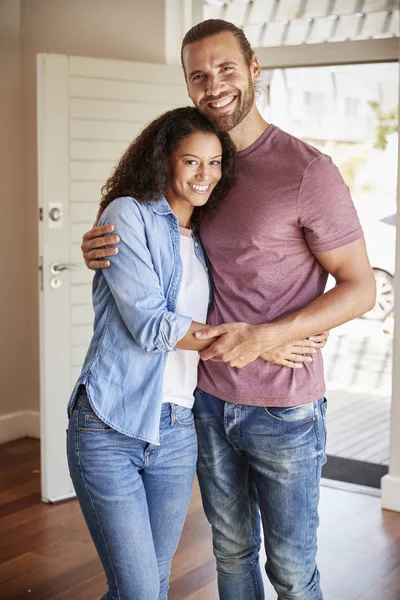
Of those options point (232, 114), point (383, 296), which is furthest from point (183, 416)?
point (383, 296)

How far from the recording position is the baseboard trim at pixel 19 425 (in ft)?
15.8

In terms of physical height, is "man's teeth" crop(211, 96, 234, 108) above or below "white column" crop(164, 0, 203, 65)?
below

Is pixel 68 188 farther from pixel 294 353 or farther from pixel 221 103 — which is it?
pixel 294 353

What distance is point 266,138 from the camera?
6.82 ft

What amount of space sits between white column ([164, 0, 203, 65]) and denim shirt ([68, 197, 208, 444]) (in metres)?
2.53

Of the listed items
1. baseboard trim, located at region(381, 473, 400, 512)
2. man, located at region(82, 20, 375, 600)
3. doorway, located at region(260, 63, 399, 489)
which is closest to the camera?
man, located at region(82, 20, 375, 600)

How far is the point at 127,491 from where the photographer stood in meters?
1.84

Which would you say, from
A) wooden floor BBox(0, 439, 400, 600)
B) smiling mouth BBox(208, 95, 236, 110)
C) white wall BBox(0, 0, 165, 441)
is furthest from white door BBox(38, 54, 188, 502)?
smiling mouth BBox(208, 95, 236, 110)

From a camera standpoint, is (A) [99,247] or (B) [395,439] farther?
(B) [395,439]

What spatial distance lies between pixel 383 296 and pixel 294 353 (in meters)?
5.52

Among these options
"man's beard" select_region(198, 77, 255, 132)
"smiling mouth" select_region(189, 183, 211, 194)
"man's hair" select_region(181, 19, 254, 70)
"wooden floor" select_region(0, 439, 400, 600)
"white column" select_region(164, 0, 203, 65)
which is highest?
"white column" select_region(164, 0, 203, 65)

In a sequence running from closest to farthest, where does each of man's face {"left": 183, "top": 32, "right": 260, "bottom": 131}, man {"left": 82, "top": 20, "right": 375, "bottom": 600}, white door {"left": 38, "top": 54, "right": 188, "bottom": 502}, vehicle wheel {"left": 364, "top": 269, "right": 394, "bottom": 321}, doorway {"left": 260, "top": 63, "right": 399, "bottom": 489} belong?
man {"left": 82, "top": 20, "right": 375, "bottom": 600}
man's face {"left": 183, "top": 32, "right": 260, "bottom": 131}
white door {"left": 38, "top": 54, "right": 188, "bottom": 502}
doorway {"left": 260, "top": 63, "right": 399, "bottom": 489}
vehicle wheel {"left": 364, "top": 269, "right": 394, "bottom": 321}

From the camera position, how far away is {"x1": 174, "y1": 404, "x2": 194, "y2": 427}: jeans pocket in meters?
1.97

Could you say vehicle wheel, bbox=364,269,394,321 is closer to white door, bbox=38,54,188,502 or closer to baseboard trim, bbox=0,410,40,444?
baseboard trim, bbox=0,410,40,444
